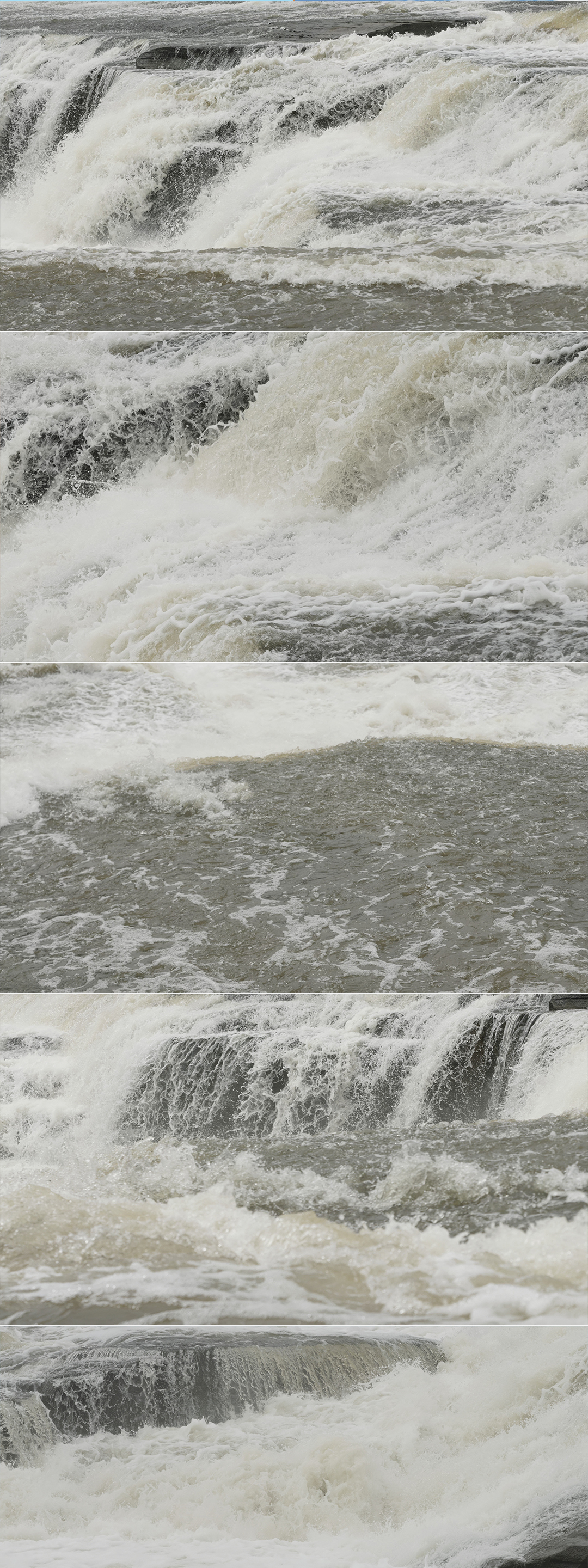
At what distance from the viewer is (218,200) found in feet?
7.37

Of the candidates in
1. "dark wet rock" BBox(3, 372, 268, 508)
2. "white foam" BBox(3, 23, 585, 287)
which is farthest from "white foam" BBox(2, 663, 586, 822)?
"white foam" BBox(3, 23, 585, 287)

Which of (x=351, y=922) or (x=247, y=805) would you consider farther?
(x=247, y=805)

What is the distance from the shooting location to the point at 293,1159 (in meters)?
1.80

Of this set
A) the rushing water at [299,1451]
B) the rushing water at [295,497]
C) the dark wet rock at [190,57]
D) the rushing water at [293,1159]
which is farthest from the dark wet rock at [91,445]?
the rushing water at [299,1451]

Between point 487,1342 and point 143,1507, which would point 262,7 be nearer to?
point 487,1342

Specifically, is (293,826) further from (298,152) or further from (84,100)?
(84,100)

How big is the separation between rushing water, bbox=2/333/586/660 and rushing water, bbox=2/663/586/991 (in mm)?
121

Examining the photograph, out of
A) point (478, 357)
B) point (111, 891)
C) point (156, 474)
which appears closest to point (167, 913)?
point (111, 891)

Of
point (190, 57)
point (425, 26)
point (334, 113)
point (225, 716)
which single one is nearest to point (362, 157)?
point (334, 113)

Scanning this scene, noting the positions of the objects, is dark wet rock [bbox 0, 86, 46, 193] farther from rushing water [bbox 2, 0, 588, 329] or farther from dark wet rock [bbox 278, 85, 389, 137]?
dark wet rock [bbox 278, 85, 389, 137]

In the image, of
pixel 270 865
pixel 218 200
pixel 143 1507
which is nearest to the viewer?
pixel 143 1507

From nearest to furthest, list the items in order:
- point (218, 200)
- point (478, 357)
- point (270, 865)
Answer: point (478, 357), point (270, 865), point (218, 200)

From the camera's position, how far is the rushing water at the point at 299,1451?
1.76 metres

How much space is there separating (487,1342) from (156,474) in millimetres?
1571
